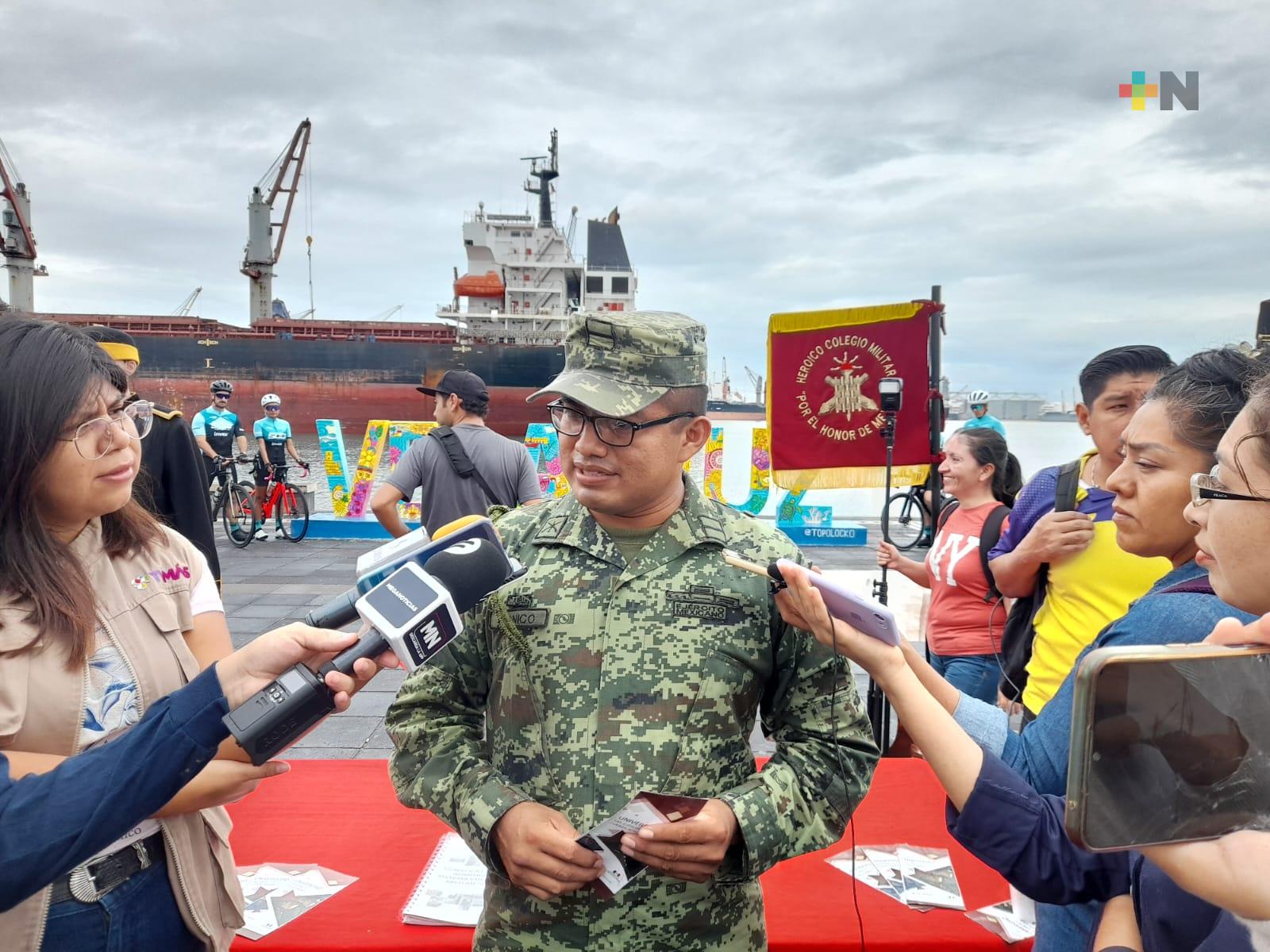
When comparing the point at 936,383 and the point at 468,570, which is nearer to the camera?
the point at 468,570

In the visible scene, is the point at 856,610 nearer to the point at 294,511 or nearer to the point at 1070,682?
the point at 1070,682

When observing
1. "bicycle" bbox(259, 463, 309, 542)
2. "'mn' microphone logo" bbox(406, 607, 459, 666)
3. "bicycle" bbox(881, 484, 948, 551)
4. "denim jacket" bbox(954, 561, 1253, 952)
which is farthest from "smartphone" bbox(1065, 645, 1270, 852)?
"bicycle" bbox(259, 463, 309, 542)

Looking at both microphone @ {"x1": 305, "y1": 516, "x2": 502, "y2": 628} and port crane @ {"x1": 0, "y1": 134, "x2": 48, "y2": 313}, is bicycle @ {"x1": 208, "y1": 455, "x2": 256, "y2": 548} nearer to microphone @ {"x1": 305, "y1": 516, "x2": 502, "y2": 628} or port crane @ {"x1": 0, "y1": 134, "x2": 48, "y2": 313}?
microphone @ {"x1": 305, "y1": 516, "x2": 502, "y2": 628}

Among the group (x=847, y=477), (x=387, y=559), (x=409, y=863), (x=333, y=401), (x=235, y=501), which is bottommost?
(x=409, y=863)

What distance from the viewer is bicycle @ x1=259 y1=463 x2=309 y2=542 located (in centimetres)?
957

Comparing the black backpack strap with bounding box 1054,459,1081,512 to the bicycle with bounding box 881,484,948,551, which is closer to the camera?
the black backpack strap with bounding box 1054,459,1081,512

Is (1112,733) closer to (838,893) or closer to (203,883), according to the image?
(203,883)

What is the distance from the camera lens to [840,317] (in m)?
4.11

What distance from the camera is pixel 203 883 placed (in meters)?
1.39

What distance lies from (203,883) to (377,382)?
2976 cm

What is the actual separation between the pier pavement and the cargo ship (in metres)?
17.7

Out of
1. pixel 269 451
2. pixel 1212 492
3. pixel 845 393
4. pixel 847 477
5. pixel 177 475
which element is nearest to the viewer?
pixel 1212 492

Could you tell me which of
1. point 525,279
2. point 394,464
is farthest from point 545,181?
point 394,464

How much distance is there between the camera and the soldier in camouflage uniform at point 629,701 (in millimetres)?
1349
